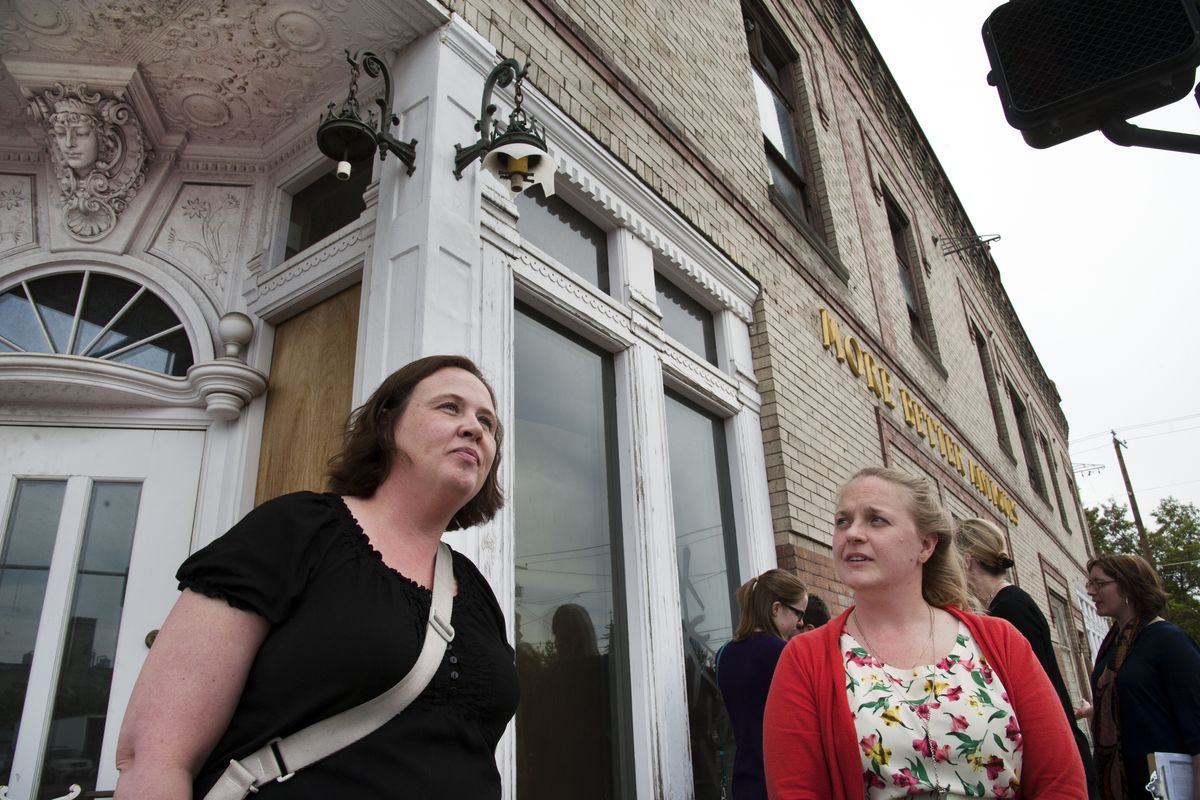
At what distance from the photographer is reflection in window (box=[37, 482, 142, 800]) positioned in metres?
3.09

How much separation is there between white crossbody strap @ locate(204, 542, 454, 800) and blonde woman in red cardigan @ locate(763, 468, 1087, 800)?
2.95 feet

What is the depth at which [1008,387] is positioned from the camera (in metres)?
17.6

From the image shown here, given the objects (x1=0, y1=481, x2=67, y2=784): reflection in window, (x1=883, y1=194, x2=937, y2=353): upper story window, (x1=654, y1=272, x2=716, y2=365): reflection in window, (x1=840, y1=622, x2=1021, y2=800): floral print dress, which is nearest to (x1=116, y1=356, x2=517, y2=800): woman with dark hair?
(x1=840, y1=622, x2=1021, y2=800): floral print dress

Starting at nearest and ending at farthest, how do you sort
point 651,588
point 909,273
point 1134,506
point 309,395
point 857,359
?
1. point 309,395
2. point 651,588
3. point 857,359
4. point 909,273
5. point 1134,506

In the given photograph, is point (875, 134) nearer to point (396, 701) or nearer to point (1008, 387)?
point (1008, 387)

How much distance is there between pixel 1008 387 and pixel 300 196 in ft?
57.0

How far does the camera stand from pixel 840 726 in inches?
67.8

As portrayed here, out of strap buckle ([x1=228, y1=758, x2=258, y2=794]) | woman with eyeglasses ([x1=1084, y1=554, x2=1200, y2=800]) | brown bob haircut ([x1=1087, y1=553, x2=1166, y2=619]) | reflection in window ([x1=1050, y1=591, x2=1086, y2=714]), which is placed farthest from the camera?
reflection in window ([x1=1050, y1=591, x2=1086, y2=714])

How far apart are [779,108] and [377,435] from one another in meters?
8.03

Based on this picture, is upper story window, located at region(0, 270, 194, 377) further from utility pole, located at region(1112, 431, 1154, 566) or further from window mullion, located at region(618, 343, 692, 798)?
utility pole, located at region(1112, 431, 1154, 566)

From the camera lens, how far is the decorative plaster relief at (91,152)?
3.68 meters

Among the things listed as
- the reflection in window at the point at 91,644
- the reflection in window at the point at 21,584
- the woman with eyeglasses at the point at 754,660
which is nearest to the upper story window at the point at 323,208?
the reflection in window at the point at 91,644

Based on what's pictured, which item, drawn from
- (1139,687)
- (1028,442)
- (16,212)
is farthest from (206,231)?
(1028,442)

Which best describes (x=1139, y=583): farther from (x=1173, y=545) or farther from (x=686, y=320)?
(x=1173, y=545)
